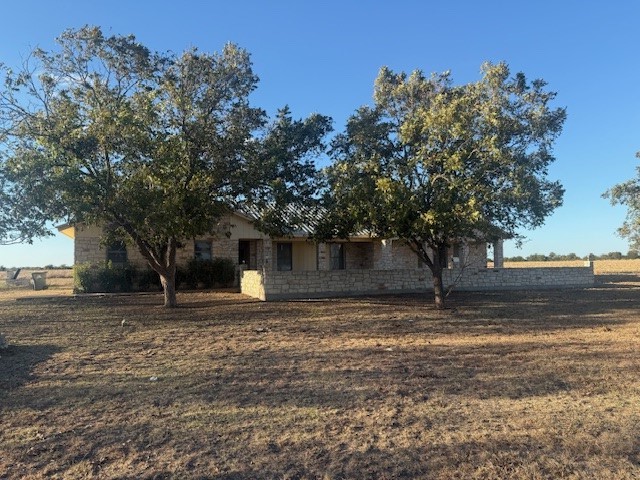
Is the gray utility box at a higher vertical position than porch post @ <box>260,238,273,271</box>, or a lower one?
lower

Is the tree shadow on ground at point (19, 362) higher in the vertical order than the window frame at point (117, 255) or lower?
lower

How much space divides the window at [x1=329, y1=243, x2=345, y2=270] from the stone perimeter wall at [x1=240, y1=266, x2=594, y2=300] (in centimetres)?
695

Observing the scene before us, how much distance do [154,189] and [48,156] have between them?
8.44 ft

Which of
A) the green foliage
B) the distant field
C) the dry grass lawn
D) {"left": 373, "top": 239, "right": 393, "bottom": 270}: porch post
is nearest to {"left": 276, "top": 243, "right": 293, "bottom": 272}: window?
the green foliage

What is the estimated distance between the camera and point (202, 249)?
80.2 ft

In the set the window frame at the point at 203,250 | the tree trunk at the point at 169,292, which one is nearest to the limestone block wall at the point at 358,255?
the window frame at the point at 203,250

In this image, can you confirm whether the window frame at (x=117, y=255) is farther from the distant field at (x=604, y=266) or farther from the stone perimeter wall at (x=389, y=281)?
the distant field at (x=604, y=266)

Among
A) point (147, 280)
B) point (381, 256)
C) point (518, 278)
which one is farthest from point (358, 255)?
point (147, 280)

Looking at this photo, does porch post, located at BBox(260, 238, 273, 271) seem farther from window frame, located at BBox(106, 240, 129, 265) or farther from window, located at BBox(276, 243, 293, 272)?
window frame, located at BBox(106, 240, 129, 265)

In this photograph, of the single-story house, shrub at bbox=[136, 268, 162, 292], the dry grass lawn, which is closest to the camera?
the dry grass lawn

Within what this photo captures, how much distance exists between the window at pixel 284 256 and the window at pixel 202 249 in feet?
11.8

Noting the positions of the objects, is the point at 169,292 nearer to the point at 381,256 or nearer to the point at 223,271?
the point at 223,271

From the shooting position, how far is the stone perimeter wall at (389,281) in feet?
59.3

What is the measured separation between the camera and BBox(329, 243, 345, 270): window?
2738cm
